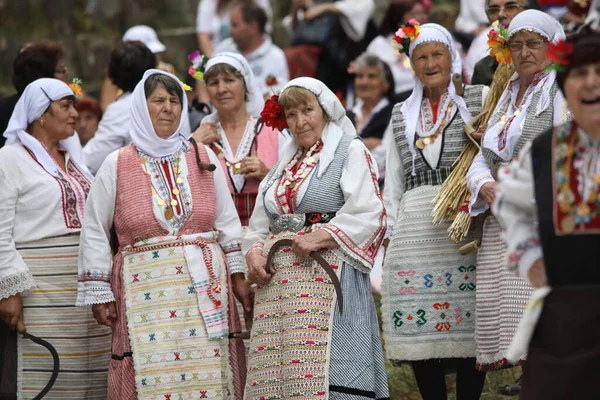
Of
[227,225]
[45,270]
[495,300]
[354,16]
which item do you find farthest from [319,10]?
[495,300]

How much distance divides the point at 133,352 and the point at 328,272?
1.18 m

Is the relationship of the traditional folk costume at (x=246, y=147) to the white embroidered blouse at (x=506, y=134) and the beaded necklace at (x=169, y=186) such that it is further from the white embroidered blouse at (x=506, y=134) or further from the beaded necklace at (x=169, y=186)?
the white embroidered blouse at (x=506, y=134)

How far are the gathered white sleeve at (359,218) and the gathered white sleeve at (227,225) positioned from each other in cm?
77

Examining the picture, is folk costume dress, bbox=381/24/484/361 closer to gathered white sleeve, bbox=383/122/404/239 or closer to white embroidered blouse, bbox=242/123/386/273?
gathered white sleeve, bbox=383/122/404/239

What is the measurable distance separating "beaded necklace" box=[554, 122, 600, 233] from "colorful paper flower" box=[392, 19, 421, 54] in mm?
2510

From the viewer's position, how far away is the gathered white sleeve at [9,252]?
706 centimetres

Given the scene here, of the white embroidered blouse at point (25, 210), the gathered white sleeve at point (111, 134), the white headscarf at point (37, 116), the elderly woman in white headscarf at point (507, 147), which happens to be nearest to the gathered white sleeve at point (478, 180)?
the elderly woman in white headscarf at point (507, 147)

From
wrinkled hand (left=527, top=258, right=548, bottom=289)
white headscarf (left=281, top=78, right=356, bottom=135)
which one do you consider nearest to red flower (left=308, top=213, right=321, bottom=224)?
white headscarf (left=281, top=78, right=356, bottom=135)

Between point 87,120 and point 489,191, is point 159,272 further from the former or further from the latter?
point 87,120

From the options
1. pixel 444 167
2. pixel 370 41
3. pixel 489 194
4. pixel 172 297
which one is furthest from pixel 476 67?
pixel 370 41

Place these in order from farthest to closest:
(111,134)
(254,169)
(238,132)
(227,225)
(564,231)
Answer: (111,134), (238,132), (254,169), (227,225), (564,231)

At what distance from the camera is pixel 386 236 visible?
7160 mm

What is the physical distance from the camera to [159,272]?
266 inches

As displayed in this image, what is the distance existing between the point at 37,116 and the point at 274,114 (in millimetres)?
1609
